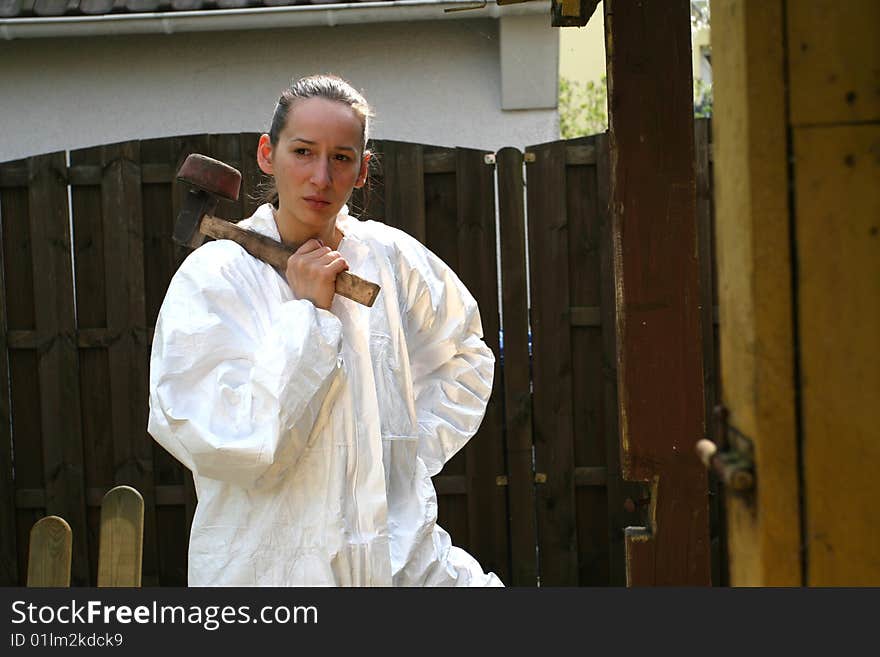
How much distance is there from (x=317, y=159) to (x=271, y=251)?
24cm

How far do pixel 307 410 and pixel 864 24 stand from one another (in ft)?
5.00

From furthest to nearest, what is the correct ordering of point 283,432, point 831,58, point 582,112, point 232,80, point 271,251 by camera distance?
point 582,112
point 232,80
point 271,251
point 283,432
point 831,58

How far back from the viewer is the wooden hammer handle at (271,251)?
2646mm

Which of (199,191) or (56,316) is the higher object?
(199,191)

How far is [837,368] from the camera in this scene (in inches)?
52.9

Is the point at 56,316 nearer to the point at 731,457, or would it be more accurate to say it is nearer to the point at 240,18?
the point at 240,18

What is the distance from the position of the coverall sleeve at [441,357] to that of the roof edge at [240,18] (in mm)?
3268

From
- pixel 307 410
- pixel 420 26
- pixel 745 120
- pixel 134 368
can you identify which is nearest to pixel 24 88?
pixel 420 26

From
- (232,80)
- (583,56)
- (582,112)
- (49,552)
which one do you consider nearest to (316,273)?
(49,552)

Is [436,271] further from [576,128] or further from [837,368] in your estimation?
[576,128]

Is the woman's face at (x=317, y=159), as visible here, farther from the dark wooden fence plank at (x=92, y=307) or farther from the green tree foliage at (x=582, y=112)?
the green tree foliage at (x=582, y=112)

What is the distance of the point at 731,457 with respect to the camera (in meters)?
1.43

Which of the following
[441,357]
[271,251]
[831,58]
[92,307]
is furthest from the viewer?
[92,307]

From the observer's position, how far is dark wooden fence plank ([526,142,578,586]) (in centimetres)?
468
